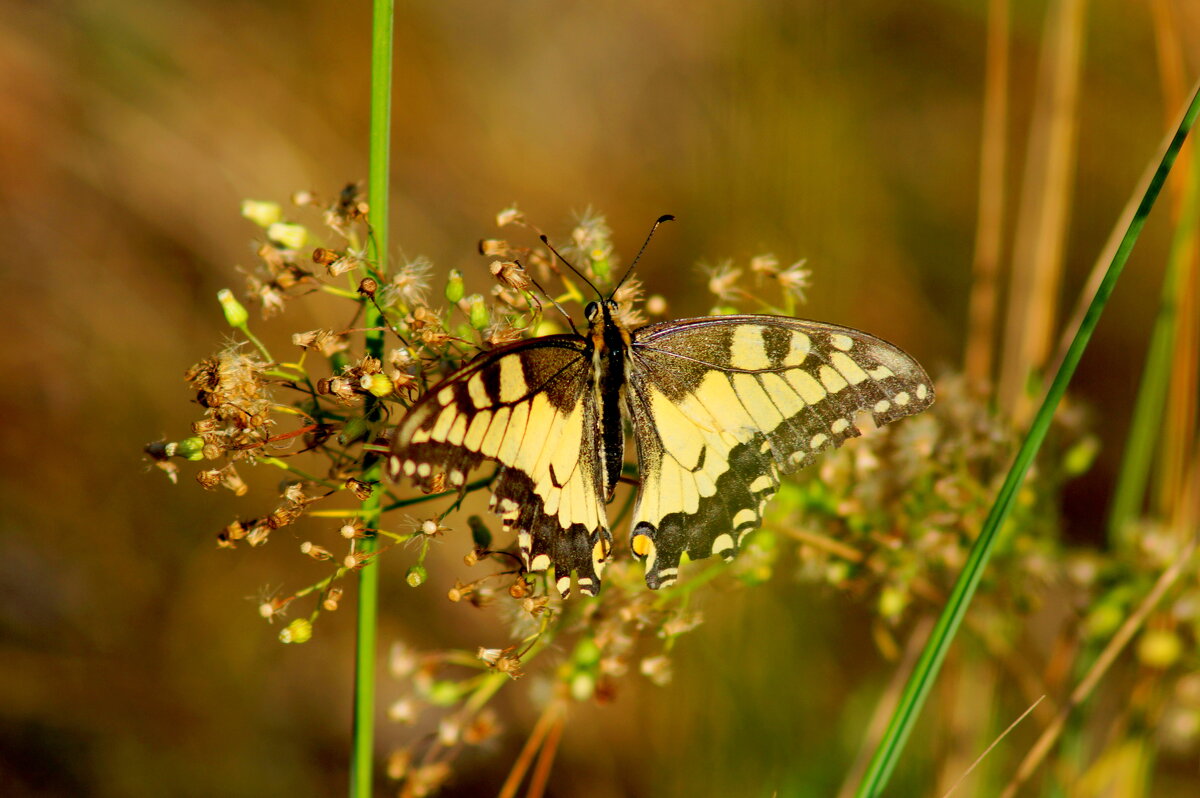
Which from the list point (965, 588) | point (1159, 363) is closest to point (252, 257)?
point (965, 588)

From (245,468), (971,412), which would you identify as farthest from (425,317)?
(245,468)

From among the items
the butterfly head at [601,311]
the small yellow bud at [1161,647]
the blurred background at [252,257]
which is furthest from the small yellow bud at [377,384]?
the small yellow bud at [1161,647]

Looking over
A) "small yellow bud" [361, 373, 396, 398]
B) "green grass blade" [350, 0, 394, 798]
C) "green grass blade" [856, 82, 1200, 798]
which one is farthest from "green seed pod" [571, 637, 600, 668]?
"small yellow bud" [361, 373, 396, 398]

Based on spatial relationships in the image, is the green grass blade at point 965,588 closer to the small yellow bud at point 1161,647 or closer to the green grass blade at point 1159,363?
the green grass blade at point 1159,363

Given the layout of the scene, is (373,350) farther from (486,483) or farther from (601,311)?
(601,311)

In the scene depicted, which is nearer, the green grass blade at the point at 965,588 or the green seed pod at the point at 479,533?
the green grass blade at the point at 965,588

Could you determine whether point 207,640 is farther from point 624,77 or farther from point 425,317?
point 624,77
